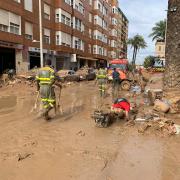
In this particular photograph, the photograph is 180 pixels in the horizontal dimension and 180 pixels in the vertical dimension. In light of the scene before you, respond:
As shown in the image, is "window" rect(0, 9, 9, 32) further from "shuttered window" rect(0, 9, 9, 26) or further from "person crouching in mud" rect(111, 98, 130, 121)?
"person crouching in mud" rect(111, 98, 130, 121)

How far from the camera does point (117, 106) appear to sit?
8.77 m

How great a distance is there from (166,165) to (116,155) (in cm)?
105

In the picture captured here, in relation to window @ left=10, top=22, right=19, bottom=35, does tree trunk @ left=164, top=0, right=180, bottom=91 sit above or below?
below

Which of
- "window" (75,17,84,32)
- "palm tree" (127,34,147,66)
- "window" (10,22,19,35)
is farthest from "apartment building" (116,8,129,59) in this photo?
"window" (10,22,19,35)

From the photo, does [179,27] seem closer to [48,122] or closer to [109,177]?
[48,122]

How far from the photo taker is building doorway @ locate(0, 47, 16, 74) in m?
27.8

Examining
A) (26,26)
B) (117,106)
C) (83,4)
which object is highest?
(83,4)

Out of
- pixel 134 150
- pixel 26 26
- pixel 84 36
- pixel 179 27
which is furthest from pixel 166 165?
pixel 84 36

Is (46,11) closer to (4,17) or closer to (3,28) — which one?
(4,17)

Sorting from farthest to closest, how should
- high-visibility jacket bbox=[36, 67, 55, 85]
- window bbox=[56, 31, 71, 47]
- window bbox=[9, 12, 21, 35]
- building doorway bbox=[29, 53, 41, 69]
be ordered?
1. window bbox=[56, 31, 71, 47]
2. building doorway bbox=[29, 53, 41, 69]
3. window bbox=[9, 12, 21, 35]
4. high-visibility jacket bbox=[36, 67, 55, 85]

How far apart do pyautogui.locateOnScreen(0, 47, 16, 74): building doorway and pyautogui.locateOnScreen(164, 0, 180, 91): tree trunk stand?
19.5 meters

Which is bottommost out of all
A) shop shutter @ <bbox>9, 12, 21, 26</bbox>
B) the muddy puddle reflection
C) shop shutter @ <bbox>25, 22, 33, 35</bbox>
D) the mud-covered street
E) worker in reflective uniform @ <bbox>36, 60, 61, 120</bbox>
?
the muddy puddle reflection

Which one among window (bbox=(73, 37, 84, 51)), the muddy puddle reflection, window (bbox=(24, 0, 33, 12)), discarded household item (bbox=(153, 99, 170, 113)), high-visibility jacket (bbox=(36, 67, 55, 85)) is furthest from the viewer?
window (bbox=(73, 37, 84, 51))

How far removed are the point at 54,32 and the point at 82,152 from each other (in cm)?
3187
